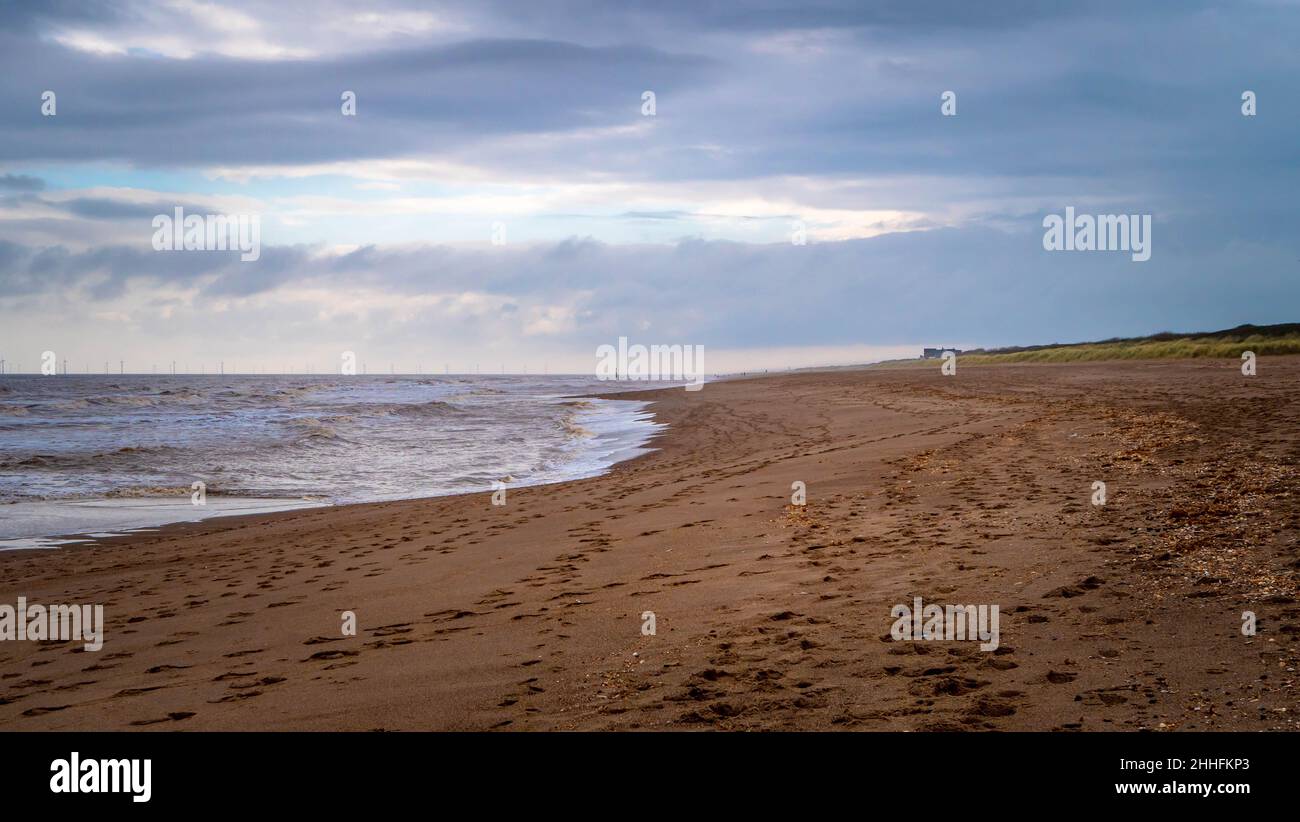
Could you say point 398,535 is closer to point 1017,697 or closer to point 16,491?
point 1017,697

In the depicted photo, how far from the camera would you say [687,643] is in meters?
6.43

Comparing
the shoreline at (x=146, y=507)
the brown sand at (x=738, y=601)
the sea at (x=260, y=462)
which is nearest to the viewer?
the brown sand at (x=738, y=601)

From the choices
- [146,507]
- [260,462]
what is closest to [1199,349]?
[260,462]

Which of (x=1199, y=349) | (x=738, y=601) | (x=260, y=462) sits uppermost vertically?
(x=1199, y=349)

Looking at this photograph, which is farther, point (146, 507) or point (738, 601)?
point (146, 507)

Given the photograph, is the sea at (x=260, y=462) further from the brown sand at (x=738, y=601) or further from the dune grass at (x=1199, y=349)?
the dune grass at (x=1199, y=349)

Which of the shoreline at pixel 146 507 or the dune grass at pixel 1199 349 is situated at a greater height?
the dune grass at pixel 1199 349

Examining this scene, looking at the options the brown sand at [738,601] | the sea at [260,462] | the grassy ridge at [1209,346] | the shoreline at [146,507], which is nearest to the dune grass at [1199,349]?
the grassy ridge at [1209,346]

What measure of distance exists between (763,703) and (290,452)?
85.0ft

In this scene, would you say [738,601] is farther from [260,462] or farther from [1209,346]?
[1209,346]

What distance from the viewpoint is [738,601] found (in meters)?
7.56

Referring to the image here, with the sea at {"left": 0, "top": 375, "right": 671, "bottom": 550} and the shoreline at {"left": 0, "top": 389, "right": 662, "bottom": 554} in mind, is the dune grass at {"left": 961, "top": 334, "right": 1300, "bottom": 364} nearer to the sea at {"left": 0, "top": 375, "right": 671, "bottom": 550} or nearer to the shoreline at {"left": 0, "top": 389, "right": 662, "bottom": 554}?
the sea at {"left": 0, "top": 375, "right": 671, "bottom": 550}

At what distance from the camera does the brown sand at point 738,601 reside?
5.22 meters
